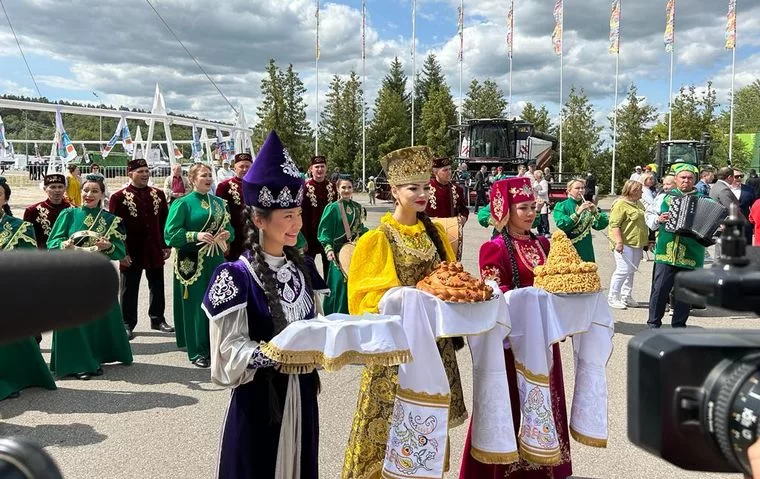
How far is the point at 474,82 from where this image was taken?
5022cm

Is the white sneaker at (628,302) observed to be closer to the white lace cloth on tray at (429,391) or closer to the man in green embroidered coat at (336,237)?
the man in green embroidered coat at (336,237)

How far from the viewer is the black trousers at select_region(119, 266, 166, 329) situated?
23.3 ft

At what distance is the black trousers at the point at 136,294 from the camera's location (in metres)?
7.11

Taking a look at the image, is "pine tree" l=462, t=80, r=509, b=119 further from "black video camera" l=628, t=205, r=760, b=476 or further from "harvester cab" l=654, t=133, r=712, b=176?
"black video camera" l=628, t=205, r=760, b=476

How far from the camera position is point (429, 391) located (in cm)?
308

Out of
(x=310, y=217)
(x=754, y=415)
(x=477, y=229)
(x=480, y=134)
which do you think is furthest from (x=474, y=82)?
(x=754, y=415)

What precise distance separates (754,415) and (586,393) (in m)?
2.55

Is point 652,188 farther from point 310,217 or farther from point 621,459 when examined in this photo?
point 621,459

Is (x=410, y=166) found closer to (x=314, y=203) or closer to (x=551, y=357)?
(x=551, y=357)

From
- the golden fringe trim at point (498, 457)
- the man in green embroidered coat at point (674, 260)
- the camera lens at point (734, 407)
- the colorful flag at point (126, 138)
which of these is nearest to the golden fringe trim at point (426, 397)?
the golden fringe trim at point (498, 457)

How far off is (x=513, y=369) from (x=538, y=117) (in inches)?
1887

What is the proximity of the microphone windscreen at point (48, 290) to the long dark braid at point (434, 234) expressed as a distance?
3009mm

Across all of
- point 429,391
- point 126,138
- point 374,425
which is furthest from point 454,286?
point 126,138

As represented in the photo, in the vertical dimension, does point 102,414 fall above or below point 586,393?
below
